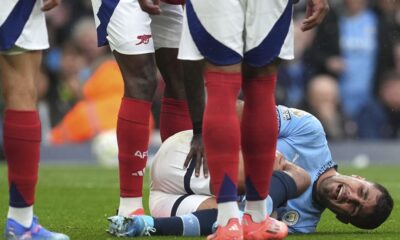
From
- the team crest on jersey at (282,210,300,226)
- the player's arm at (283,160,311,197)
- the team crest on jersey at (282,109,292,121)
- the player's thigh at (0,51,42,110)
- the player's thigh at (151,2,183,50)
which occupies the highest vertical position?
the player's thigh at (0,51,42,110)

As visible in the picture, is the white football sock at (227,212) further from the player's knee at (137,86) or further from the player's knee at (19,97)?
the player's knee at (137,86)

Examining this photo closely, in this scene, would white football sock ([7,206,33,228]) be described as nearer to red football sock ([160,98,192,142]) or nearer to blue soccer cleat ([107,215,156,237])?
blue soccer cleat ([107,215,156,237])

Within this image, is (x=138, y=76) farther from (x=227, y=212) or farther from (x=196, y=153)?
(x=227, y=212)

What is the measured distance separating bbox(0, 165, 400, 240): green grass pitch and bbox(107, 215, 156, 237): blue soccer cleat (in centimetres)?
8

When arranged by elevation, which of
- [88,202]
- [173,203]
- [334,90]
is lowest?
[334,90]

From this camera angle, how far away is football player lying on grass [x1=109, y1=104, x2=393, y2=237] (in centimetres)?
679

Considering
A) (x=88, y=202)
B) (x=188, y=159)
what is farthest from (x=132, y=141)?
(x=88, y=202)

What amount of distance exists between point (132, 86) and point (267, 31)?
3.67ft

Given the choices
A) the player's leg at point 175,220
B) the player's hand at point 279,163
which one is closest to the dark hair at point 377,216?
the player's hand at point 279,163

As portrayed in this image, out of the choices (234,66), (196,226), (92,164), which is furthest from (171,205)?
(92,164)

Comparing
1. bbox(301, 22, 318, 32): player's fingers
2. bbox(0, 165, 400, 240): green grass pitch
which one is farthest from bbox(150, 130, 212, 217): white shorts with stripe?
bbox(301, 22, 318, 32): player's fingers

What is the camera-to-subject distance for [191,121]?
7250 mm

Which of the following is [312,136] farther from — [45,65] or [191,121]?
[45,65]

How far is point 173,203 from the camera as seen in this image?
22.6ft
